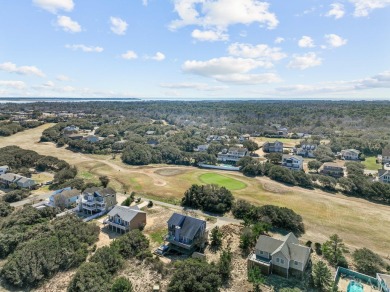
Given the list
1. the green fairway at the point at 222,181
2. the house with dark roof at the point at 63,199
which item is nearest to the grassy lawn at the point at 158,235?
the house with dark roof at the point at 63,199

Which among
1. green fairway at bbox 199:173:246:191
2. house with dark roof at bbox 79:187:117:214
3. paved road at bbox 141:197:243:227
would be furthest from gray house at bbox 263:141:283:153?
house with dark roof at bbox 79:187:117:214

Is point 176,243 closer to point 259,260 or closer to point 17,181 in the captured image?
point 259,260

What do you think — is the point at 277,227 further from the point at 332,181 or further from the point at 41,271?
the point at 41,271

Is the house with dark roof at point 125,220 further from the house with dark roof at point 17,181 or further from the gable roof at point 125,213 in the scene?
the house with dark roof at point 17,181

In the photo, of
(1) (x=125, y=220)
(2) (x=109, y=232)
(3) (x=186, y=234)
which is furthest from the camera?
(2) (x=109, y=232)

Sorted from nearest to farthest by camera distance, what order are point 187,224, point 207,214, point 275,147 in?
1. point 187,224
2. point 207,214
3. point 275,147

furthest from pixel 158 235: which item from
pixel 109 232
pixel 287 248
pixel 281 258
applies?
pixel 287 248
